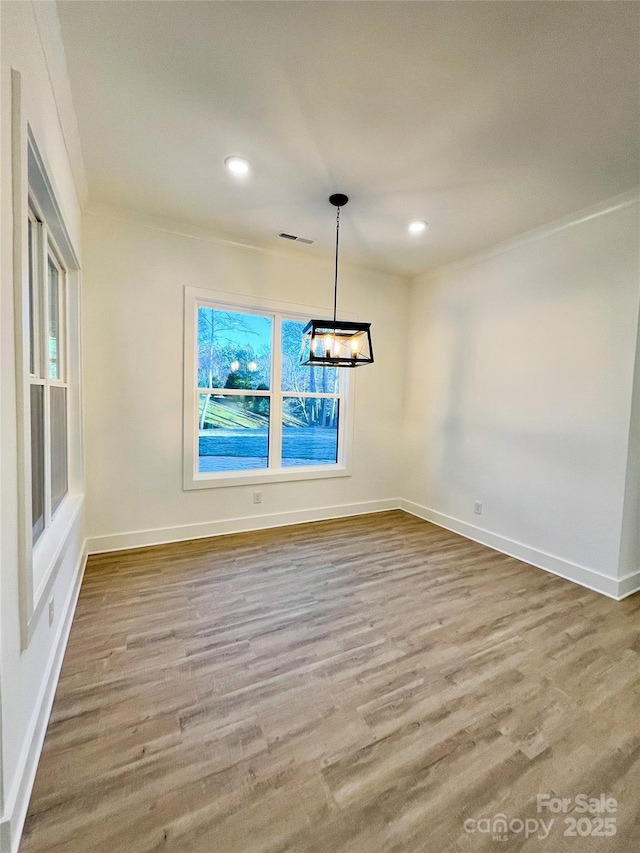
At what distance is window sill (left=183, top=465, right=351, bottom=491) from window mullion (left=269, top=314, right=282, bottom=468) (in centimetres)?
15

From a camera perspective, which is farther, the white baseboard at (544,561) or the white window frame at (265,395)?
the white window frame at (265,395)

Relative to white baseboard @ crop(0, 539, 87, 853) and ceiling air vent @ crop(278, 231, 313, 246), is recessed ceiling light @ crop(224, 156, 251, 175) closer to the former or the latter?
ceiling air vent @ crop(278, 231, 313, 246)

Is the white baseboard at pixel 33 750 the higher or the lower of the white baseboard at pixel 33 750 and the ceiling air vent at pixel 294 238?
the lower

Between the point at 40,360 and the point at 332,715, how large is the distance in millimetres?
2305

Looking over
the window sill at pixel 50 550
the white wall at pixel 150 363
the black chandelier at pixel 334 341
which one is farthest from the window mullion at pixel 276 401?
the window sill at pixel 50 550

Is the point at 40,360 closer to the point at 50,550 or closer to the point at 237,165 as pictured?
the point at 50,550

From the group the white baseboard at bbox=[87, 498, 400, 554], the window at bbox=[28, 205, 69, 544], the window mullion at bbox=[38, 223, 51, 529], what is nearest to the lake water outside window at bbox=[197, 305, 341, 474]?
the white baseboard at bbox=[87, 498, 400, 554]

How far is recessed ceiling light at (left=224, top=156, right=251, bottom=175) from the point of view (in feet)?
7.66

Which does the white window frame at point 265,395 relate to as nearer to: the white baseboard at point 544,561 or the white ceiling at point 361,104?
the white ceiling at point 361,104

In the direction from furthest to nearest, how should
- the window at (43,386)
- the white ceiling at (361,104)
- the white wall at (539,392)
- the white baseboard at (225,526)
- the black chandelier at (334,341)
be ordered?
the white baseboard at (225,526) < the white wall at (539,392) < the black chandelier at (334,341) < the window at (43,386) < the white ceiling at (361,104)

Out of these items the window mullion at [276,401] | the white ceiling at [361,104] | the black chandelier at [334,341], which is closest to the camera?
the white ceiling at [361,104]

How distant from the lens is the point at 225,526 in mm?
3711

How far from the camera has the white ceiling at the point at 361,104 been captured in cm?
148

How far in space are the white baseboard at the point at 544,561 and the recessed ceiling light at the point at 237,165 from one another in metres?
3.73
